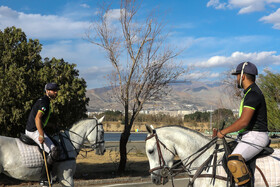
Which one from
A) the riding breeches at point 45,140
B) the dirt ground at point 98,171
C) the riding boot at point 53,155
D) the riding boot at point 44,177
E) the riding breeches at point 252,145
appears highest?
the riding breeches at point 252,145

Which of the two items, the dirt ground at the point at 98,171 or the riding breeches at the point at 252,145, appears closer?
the riding breeches at the point at 252,145

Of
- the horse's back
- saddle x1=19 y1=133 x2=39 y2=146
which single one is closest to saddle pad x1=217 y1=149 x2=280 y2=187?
the horse's back

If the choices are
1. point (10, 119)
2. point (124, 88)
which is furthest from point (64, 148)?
point (124, 88)

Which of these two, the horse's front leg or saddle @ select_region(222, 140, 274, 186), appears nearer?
saddle @ select_region(222, 140, 274, 186)

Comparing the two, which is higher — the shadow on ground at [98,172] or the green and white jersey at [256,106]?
the green and white jersey at [256,106]

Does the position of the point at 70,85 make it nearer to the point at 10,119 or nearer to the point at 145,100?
the point at 10,119

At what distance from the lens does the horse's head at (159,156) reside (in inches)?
220

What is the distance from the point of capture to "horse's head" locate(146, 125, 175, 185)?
5598mm

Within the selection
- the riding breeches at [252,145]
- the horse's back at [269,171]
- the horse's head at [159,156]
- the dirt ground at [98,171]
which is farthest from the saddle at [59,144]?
the horse's back at [269,171]

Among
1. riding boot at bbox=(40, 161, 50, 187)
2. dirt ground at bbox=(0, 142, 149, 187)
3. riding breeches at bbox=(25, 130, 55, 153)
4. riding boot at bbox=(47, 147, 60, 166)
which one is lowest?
dirt ground at bbox=(0, 142, 149, 187)

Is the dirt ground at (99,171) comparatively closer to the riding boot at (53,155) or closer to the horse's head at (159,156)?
the riding boot at (53,155)

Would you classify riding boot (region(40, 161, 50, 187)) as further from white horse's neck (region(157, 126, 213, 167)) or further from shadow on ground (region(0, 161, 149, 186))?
shadow on ground (region(0, 161, 149, 186))

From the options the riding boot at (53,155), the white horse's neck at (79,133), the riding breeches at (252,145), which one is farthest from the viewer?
the white horse's neck at (79,133)

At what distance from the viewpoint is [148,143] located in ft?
18.9
